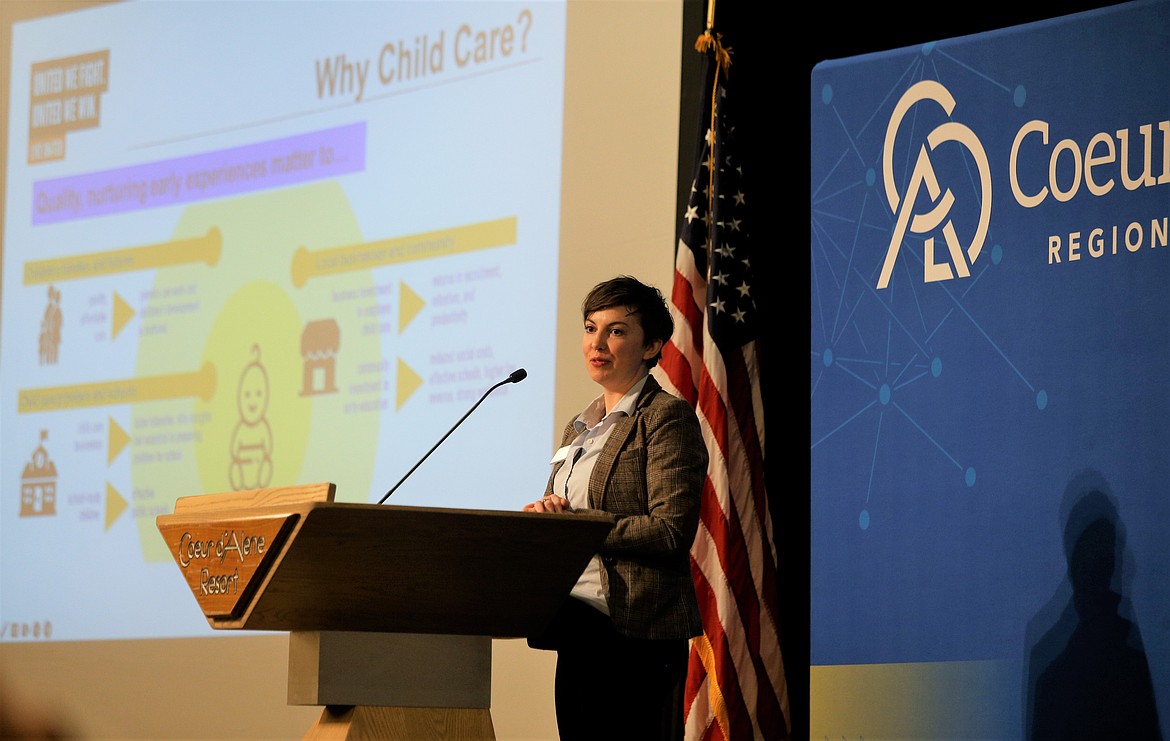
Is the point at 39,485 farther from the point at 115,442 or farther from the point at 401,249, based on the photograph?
the point at 401,249

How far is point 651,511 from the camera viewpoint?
8.68ft

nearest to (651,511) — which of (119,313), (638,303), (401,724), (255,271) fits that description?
(638,303)

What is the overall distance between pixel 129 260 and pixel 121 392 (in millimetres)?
499

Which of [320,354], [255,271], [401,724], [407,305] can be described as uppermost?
[255,271]

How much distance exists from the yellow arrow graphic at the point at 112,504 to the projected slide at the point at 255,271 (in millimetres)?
16

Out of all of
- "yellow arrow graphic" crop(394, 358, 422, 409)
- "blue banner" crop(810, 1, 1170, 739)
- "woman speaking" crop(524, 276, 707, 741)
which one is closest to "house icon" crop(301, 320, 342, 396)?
"yellow arrow graphic" crop(394, 358, 422, 409)

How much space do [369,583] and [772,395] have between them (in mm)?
1934

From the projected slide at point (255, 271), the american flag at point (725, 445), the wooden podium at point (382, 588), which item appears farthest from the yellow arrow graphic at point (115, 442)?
the wooden podium at point (382, 588)

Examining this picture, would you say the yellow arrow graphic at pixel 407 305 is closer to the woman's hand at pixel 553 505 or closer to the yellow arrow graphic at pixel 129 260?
the yellow arrow graphic at pixel 129 260

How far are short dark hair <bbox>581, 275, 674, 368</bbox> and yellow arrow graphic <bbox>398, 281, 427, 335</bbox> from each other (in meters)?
2.02

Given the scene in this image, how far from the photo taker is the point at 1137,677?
3303mm

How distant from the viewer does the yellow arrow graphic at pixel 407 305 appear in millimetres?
4797

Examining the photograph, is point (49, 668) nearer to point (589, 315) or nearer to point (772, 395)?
point (772, 395)

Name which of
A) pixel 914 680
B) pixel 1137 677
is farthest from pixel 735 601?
pixel 1137 677
